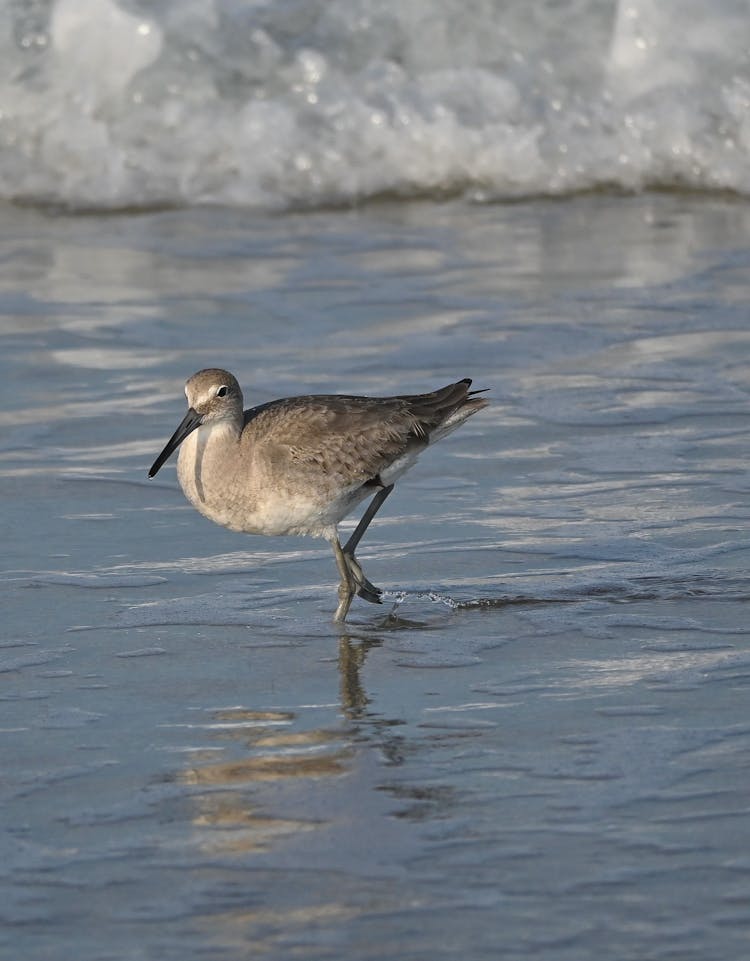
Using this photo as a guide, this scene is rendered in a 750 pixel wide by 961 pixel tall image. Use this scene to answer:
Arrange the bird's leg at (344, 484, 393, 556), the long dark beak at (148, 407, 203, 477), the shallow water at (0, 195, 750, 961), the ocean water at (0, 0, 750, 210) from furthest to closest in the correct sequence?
the ocean water at (0, 0, 750, 210) → the bird's leg at (344, 484, 393, 556) → the long dark beak at (148, 407, 203, 477) → the shallow water at (0, 195, 750, 961)

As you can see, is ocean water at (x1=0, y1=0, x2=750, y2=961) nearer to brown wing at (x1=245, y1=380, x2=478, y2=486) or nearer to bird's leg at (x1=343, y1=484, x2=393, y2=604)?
bird's leg at (x1=343, y1=484, x2=393, y2=604)

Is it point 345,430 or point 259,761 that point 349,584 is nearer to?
point 345,430

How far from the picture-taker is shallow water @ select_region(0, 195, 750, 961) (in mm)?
4199

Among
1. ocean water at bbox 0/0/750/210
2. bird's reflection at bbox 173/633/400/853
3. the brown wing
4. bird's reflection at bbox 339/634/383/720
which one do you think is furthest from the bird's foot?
ocean water at bbox 0/0/750/210

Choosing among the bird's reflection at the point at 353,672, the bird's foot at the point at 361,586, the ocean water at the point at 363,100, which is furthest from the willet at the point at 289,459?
the ocean water at the point at 363,100

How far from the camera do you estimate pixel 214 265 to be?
1155cm

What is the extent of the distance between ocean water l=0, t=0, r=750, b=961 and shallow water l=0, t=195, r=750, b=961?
0.02 m

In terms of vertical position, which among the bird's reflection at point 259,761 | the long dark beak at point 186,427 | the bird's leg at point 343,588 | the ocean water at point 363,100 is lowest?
the bird's reflection at point 259,761

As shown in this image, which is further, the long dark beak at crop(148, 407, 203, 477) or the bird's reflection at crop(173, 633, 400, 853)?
the long dark beak at crop(148, 407, 203, 477)

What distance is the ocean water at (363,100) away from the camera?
13836 mm

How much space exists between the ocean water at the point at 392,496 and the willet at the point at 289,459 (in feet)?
0.92

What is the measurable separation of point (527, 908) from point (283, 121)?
10.8m

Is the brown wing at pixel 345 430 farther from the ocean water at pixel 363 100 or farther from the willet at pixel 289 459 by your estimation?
the ocean water at pixel 363 100

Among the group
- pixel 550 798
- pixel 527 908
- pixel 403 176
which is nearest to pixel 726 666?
pixel 550 798
